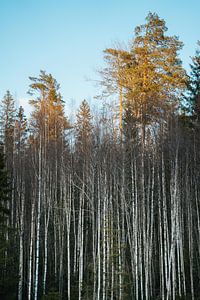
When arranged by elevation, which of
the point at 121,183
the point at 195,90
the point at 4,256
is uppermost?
the point at 195,90

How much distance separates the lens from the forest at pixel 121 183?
14164mm

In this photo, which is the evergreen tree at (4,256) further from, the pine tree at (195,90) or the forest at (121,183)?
the pine tree at (195,90)

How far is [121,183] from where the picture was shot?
48.6 ft

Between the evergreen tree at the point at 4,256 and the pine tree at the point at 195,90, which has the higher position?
the pine tree at the point at 195,90

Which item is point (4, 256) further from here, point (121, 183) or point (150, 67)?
point (150, 67)

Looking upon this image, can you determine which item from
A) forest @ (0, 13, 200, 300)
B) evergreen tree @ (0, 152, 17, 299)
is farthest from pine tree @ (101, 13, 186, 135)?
evergreen tree @ (0, 152, 17, 299)

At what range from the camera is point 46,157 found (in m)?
17.5

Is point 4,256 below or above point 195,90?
below

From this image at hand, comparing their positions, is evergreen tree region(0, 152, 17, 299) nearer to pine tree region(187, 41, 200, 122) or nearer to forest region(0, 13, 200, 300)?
forest region(0, 13, 200, 300)

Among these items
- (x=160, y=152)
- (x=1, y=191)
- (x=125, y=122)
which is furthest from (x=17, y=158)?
(x=160, y=152)

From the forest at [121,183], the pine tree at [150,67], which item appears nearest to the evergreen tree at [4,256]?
the forest at [121,183]

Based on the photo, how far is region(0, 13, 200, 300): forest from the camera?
14164 mm

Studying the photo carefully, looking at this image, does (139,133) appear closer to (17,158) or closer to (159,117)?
(159,117)

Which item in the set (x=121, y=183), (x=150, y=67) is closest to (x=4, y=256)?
(x=121, y=183)
